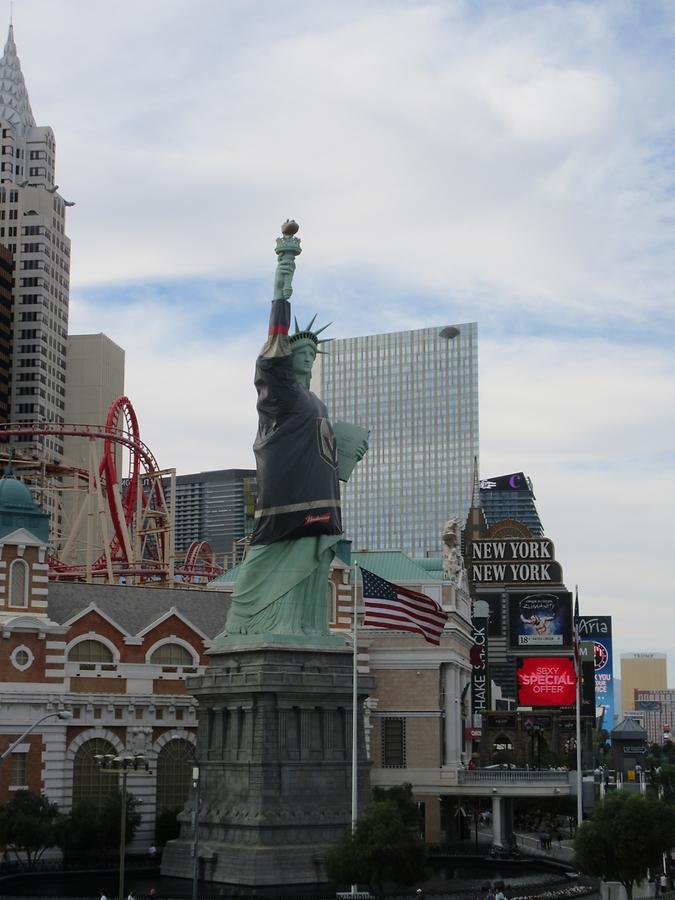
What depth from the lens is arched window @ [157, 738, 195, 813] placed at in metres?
68.2

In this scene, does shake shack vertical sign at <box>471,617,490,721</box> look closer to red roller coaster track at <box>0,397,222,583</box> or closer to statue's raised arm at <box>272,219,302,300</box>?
red roller coaster track at <box>0,397,222,583</box>

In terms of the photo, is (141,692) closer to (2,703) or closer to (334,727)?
(2,703)

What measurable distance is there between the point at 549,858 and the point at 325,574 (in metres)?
18.9

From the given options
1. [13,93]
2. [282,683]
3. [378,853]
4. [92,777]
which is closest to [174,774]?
[92,777]

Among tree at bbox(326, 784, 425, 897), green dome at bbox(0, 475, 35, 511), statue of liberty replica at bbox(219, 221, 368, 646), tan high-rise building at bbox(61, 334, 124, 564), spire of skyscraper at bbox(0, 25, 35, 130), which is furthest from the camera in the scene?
spire of skyscraper at bbox(0, 25, 35, 130)

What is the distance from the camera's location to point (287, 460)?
62.3 meters

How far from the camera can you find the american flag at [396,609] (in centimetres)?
5712

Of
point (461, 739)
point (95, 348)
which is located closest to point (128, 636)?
point (461, 739)

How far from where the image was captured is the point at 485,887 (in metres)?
53.3

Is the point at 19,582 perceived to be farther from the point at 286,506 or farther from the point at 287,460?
the point at 287,460

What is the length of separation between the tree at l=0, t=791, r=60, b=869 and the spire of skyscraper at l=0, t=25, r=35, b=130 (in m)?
133

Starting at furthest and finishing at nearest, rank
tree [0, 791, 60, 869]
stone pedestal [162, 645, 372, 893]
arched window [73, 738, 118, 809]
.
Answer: arched window [73, 738, 118, 809]
tree [0, 791, 60, 869]
stone pedestal [162, 645, 372, 893]

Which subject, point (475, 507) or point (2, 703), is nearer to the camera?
point (2, 703)

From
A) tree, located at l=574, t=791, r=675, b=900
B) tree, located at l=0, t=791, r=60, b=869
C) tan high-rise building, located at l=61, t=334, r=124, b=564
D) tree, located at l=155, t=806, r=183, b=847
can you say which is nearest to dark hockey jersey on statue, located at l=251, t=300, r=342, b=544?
tree, located at l=155, t=806, r=183, b=847
